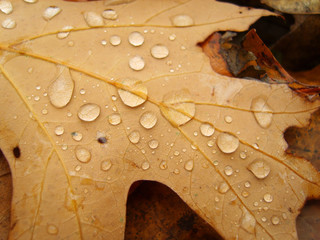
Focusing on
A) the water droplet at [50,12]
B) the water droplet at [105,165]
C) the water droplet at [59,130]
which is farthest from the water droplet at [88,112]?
the water droplet at [50,12]

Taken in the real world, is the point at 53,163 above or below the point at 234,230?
above

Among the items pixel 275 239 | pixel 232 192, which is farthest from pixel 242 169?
pixel 275 239

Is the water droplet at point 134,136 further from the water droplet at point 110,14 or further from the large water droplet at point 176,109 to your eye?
the water droplet at point 110,14

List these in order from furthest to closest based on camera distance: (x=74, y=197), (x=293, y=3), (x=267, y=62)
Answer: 1. (x=293, y=3)
2. (x=267, y=62)
3. (x=74, y=197)

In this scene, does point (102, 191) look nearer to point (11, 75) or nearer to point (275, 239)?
point (11, 75)

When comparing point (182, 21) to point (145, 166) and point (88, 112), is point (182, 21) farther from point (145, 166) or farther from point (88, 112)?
point (145, 166)

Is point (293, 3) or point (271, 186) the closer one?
point (271, 186)

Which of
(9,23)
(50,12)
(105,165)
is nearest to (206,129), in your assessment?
(105,165)
